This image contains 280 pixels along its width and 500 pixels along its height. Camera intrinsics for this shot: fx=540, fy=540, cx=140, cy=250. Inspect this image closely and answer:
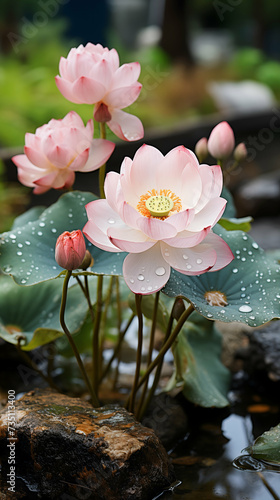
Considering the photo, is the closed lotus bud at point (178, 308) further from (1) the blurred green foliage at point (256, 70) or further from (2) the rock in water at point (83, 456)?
(1) the blurred green foliage at point (256, 70)

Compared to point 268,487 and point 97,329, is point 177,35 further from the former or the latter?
point 268,487

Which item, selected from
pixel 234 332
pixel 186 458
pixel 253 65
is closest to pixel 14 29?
pixel 253 65

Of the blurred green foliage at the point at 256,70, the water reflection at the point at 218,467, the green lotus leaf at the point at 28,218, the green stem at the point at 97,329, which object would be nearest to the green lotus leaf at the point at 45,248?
the green stem at the point at 97,329

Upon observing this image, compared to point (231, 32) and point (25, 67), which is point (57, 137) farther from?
point (231, 32)

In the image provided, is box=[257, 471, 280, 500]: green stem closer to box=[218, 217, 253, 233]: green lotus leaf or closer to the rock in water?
the rock in water

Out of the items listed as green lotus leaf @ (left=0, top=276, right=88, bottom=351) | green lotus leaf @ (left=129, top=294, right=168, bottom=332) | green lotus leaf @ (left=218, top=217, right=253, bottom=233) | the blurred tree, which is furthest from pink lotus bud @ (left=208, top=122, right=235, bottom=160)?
the blurred tree

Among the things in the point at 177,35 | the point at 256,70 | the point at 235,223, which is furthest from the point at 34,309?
the point at 256,70
